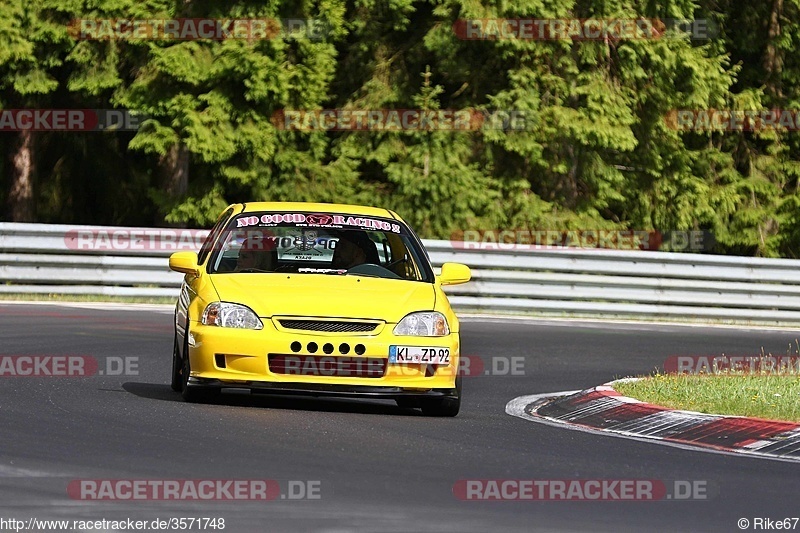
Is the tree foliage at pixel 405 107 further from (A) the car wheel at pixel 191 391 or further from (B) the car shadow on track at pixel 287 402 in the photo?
(A) the car wheel at pixel 191 391

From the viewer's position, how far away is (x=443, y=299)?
11031 mm

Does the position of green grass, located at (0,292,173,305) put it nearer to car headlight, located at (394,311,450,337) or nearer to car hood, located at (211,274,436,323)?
car hood, located at (211,274,436,323)

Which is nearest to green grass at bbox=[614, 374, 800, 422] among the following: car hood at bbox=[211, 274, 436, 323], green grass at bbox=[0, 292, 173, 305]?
car hood at bbox=[211, 274, 436, 323]

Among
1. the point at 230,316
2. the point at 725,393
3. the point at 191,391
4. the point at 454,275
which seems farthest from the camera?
the point at 725,393

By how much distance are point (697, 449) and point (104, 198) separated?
21.9 m

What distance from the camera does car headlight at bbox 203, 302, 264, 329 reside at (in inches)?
410

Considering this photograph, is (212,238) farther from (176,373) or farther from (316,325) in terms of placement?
(316,325)

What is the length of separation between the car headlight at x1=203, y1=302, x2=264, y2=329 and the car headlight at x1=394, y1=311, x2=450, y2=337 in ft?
3.05

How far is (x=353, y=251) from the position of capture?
1175cm

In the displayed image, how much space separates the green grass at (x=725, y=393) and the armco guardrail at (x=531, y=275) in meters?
7.53

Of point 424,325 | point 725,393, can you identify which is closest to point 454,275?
point 424,325

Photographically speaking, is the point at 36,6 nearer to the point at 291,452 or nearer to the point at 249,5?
the point at 249,5

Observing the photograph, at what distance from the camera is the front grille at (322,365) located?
10.3 m

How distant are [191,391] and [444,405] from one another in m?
1.71
